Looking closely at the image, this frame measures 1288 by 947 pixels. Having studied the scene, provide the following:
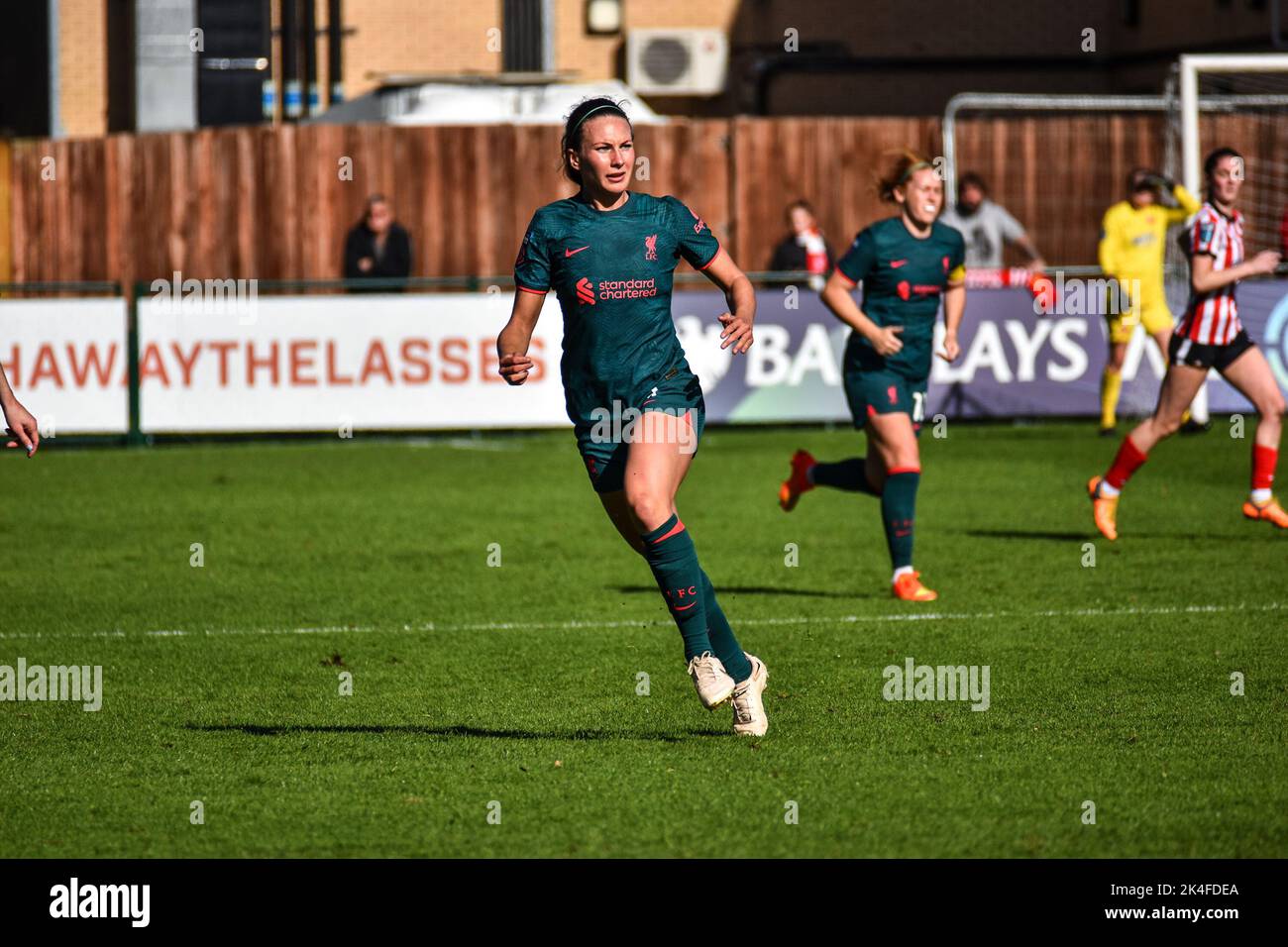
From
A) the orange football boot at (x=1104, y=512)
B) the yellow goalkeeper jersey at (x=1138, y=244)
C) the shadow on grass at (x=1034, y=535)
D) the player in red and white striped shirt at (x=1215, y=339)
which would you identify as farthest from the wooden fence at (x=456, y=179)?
the player in red and white striped shirt at (x=1215, y=339)

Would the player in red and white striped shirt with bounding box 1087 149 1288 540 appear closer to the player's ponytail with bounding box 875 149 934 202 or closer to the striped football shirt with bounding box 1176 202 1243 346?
the striped football shirt with bounding box 1176 202 1243 346

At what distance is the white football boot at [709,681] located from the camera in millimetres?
6953

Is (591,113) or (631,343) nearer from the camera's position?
(591,113)

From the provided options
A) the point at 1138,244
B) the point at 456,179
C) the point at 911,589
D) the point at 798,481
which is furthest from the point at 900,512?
the point at 456,179

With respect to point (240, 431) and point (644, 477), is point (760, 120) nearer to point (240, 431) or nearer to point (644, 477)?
point (240, 431)

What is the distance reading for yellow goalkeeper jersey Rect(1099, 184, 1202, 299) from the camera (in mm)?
19156

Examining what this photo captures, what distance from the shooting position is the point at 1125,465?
41.2ft

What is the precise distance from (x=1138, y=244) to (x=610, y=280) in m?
13.1

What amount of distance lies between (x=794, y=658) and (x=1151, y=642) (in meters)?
1.49

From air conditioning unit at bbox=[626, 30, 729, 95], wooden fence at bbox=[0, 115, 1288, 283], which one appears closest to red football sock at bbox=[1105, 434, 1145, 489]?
wooden fence at bbox=[0, 115, 1288, 283]

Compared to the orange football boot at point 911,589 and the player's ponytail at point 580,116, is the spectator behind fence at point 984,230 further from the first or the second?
the player's ponytail at point 580,116

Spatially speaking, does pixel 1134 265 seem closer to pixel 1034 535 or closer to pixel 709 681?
pixel 1034 535

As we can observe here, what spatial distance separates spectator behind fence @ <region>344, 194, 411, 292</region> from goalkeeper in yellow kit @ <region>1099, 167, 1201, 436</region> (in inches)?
271
